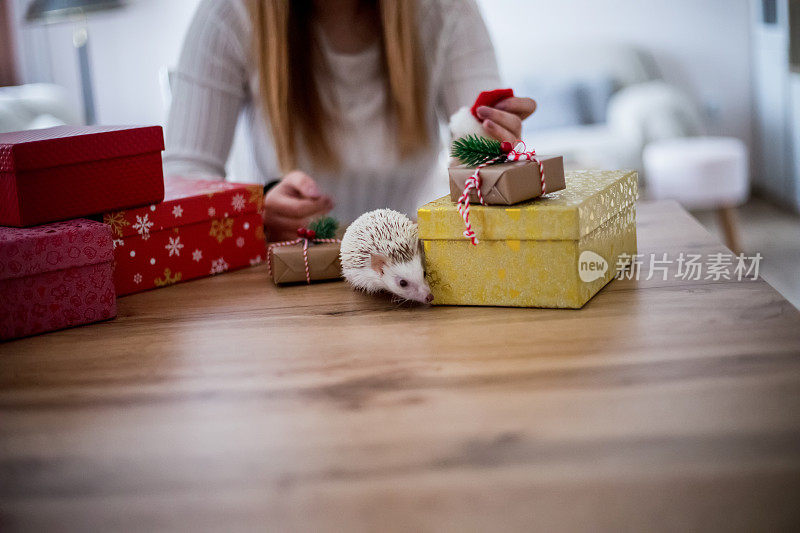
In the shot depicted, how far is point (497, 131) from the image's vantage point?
1.10 meters

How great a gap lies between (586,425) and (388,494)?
6.6 inches

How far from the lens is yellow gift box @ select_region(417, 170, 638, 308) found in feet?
2.78

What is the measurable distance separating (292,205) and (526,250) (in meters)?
0.46

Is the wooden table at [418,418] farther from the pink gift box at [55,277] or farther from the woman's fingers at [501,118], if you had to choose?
the woman's fingers at [501,118]

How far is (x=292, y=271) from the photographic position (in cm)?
103

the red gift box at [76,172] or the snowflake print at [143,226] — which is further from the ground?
the red gift box at [76,172]

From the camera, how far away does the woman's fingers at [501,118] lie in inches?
43.6

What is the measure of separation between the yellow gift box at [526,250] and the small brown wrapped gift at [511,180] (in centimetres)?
1

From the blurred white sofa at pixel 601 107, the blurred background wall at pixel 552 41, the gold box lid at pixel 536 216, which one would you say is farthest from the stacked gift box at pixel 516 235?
the blurred background wall at pixel 552 41

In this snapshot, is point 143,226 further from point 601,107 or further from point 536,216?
point 601,107

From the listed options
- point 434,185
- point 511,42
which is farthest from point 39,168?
point 511,42

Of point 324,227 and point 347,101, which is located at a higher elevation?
point 347,101

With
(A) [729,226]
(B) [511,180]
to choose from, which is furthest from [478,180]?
(A) [729,226]

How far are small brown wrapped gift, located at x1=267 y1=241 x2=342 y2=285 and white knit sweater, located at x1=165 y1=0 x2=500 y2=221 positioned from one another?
→ 1.68ft
